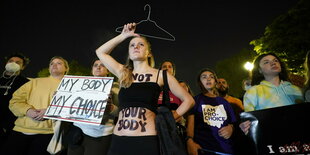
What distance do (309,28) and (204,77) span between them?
12.5 metres

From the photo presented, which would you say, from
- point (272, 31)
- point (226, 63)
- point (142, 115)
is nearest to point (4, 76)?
point (142, 115)

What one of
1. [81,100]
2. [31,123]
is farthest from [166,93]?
[31,123]

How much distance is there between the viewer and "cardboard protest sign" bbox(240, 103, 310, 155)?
7.89ft

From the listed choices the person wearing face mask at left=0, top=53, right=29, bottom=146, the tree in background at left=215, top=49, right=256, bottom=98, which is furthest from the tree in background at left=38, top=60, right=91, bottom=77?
the person wearing face mask at left=0, top=53, right=29, bottom=146

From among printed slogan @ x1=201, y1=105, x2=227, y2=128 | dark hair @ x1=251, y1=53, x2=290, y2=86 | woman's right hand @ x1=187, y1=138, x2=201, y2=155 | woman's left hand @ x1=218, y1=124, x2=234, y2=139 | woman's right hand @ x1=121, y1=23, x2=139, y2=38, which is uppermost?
woman's right hand @ x1=121, y1=23, x2=139, y2=38

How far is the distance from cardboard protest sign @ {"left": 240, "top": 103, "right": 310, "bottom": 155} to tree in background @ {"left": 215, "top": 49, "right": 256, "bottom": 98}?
102 feet

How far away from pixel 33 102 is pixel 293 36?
15.7 m

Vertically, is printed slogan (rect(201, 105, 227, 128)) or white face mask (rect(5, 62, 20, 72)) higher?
white face mask (rect(5, 62, 20, 72))

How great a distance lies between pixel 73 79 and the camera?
3.51 m

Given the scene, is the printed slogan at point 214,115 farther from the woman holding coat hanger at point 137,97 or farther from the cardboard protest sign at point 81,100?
the cardboard protest sign at point 81,100

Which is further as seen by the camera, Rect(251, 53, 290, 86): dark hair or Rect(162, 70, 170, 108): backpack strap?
Rect(251, 53, 290, 86): dark hair

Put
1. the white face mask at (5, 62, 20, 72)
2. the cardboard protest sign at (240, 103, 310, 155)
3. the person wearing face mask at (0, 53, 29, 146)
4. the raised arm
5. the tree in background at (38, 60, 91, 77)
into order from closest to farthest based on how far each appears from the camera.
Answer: the cardboard protest sign at (240, 103, 310, 155)
the raised arm
the person wearing face mask at (0, 53, 29, 146)
the white face mask at (5, 62, 20, 72)
the tree in background at (38, 60, 91, 77)

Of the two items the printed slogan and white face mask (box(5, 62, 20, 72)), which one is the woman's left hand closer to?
the printed slogan

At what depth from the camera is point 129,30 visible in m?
3.38
